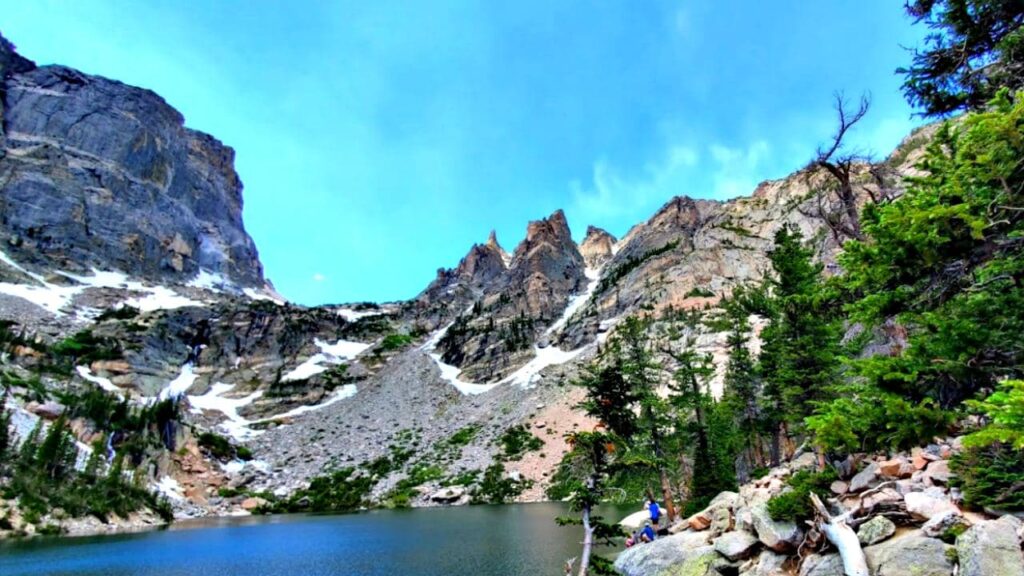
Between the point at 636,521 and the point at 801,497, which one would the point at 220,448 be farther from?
the point at 801,497

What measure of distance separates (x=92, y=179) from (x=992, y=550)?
21087 centimetres

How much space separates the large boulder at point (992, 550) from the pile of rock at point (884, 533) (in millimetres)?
13

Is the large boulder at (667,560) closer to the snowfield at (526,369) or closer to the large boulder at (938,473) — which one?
the large boulder at (938,473)

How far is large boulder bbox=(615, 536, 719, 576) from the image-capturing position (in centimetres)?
1599

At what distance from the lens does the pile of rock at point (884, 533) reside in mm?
8383

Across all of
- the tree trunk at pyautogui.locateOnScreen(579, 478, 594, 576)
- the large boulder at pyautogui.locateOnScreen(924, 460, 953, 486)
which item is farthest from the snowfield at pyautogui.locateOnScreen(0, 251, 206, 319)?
the large boulder at pyautogui.locateOnScreen(924, 460, 953, 486)

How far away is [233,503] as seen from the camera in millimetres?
74750

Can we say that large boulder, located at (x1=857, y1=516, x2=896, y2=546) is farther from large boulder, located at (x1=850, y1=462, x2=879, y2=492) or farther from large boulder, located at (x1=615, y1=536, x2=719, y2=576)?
large boulder, located at (x1=615, y1=536, x2=719, y2=576)

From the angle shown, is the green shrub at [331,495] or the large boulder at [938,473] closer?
the large boulder at [938,473]

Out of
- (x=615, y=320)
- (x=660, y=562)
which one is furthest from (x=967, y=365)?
(x=615, y=320)

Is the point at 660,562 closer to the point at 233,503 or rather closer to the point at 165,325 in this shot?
the point at 233,503

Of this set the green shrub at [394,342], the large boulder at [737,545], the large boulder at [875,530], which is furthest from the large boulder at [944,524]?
the green shrub at [394,342]

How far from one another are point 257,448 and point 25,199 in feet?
390

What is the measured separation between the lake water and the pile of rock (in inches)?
415
